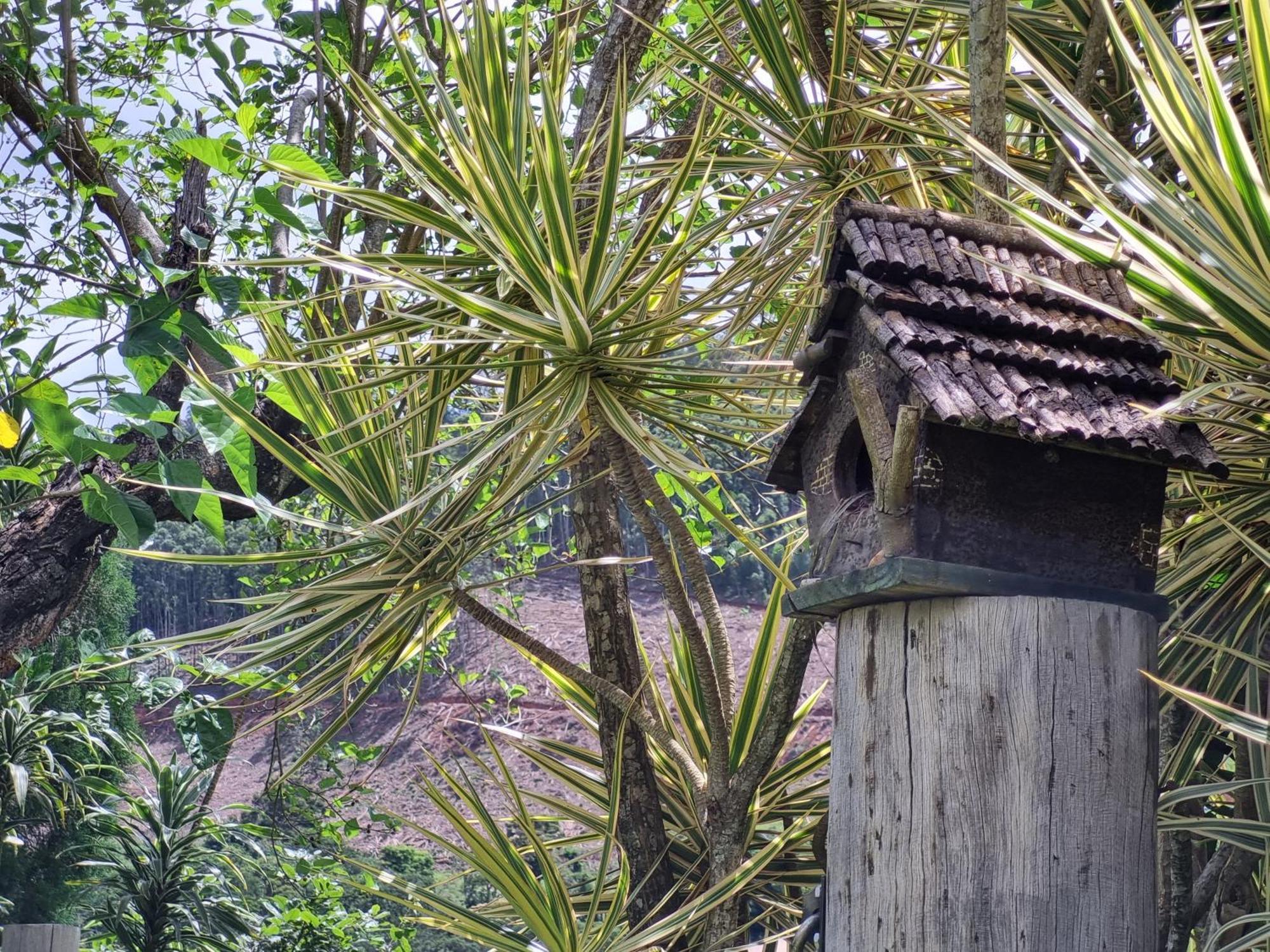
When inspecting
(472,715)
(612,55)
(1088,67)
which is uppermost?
(612,55)

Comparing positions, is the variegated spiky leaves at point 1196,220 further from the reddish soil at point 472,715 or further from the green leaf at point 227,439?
the reddish soil at point 472,715

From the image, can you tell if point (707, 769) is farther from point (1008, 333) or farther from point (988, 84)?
point (988, 84)

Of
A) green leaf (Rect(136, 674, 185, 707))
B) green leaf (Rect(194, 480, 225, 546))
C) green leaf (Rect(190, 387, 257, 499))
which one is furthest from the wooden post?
green leaf (Rect(190, 387, 257, 499))

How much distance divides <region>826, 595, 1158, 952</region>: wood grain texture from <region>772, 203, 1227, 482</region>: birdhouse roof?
0.78 ft

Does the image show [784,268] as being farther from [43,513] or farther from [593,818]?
[43,513]

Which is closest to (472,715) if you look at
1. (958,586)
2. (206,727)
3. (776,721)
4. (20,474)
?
(206,727)

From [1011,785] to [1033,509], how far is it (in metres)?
0.38

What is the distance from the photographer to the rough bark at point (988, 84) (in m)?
2.08

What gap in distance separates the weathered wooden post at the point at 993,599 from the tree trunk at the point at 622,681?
4.59 ft

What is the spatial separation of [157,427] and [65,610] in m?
1.49

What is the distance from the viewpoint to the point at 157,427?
1.95 metres

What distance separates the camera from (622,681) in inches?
124

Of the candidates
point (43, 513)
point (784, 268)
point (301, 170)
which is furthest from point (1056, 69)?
point (43, 513)

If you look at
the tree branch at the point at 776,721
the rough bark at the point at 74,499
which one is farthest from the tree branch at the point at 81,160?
the tree branch at the point at 776,721
